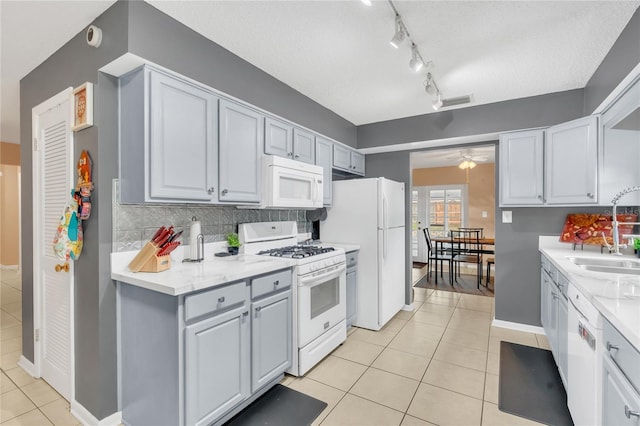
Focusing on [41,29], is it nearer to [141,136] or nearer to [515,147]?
[141,136]

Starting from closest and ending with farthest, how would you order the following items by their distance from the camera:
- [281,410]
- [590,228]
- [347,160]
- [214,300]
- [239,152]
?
[214,300]
[281,410]
[239,152]
[590,228]
[347,160]

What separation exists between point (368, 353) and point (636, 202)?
2.57m

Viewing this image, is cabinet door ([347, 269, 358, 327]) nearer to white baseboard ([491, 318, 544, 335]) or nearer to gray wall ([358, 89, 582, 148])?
white baseboard ([491, 318, 544, 335])

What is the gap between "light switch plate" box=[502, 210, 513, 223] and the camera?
3455mm

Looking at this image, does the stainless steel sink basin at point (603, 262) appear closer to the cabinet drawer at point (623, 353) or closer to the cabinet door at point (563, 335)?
the cabinet door at point (563, 335)

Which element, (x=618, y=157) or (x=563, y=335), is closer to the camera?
(x=563, y=335)

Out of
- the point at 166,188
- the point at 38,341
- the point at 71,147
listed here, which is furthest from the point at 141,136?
the point at 38,341

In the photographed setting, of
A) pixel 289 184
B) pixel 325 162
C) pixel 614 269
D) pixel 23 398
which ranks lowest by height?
pixel 23 398

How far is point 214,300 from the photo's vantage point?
171 cm

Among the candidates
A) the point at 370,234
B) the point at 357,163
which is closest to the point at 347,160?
the point at 357,163

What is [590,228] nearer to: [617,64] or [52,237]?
[617,64]

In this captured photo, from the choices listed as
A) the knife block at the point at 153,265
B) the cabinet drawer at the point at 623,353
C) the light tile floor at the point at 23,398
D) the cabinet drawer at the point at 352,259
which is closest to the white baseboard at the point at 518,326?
the cabinet drawer at the point at 352,259

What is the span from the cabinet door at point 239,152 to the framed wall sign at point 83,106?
2.52 feet

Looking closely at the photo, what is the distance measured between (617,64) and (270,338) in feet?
10.2
